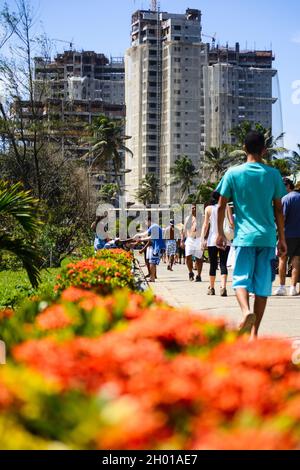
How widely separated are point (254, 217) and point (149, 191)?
161520 millimetres

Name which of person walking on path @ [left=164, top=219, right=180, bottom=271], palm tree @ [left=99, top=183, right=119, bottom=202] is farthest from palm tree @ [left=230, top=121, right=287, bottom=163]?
person walking on path @ [left=164, top=219, right=180, bottom=271]

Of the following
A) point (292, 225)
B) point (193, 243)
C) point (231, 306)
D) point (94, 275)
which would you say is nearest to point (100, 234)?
point (193, 243)

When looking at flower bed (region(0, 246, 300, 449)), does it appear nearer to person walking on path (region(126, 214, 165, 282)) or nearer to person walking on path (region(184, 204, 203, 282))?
person walking on path (region(184, 204, 203, 282))

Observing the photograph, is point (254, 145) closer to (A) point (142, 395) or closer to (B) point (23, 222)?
(B) point (23, 222)

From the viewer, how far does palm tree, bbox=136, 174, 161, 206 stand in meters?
167

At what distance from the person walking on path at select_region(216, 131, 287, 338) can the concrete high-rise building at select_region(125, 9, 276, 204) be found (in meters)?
168

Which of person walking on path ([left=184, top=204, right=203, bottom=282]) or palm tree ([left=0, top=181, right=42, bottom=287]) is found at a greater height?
palm tree ([left=0, top=181, right=42, bottom=287])

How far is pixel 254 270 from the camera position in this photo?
7.47 m

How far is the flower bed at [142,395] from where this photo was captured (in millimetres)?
2240

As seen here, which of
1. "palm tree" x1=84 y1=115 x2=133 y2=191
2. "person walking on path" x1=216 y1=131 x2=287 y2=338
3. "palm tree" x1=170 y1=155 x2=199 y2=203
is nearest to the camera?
"person walking on path" x1=216 y1=131 x2=287 y2=338

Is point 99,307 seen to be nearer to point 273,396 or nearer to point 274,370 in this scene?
point 274,370
